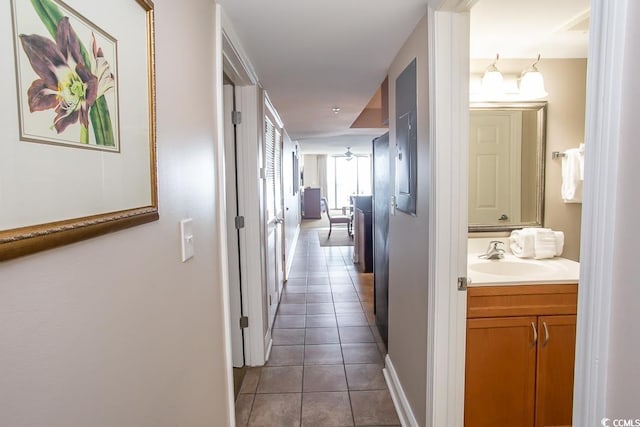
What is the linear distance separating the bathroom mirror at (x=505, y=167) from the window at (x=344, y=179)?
34.2 ft

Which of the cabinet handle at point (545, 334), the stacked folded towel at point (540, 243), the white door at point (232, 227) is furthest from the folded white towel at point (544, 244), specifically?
the white door at point (232, 227)

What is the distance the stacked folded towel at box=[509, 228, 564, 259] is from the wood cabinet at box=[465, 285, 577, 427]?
1.45 feet

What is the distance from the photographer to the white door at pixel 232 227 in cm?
241

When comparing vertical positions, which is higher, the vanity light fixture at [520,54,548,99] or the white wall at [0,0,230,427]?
the vanity light fixture at [520,54,548,99]

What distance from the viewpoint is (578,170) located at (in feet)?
6.97

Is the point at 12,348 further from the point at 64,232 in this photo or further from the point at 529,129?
the point at 529,129

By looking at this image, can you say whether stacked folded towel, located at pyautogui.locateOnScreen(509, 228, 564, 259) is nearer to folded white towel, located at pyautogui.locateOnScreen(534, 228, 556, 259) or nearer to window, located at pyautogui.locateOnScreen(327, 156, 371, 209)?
folded white towel, located at pyautogui.locateOnScreen(534, 228, 556, 259)

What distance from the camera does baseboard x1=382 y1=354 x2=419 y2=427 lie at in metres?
1.92

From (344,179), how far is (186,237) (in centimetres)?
1190

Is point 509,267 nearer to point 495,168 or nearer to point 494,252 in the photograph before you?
point 494,252

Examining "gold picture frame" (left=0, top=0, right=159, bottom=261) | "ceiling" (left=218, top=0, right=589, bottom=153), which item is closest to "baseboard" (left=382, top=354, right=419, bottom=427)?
"gold picture frame" (left=0, top=0, right=159, bottom=261)

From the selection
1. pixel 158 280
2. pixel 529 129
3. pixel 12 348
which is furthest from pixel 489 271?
pixel 12 348

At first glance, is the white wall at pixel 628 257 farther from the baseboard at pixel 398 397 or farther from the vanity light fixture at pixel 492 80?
the vanity light fixture at pixel 492 80

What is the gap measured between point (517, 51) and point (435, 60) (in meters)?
1.06
